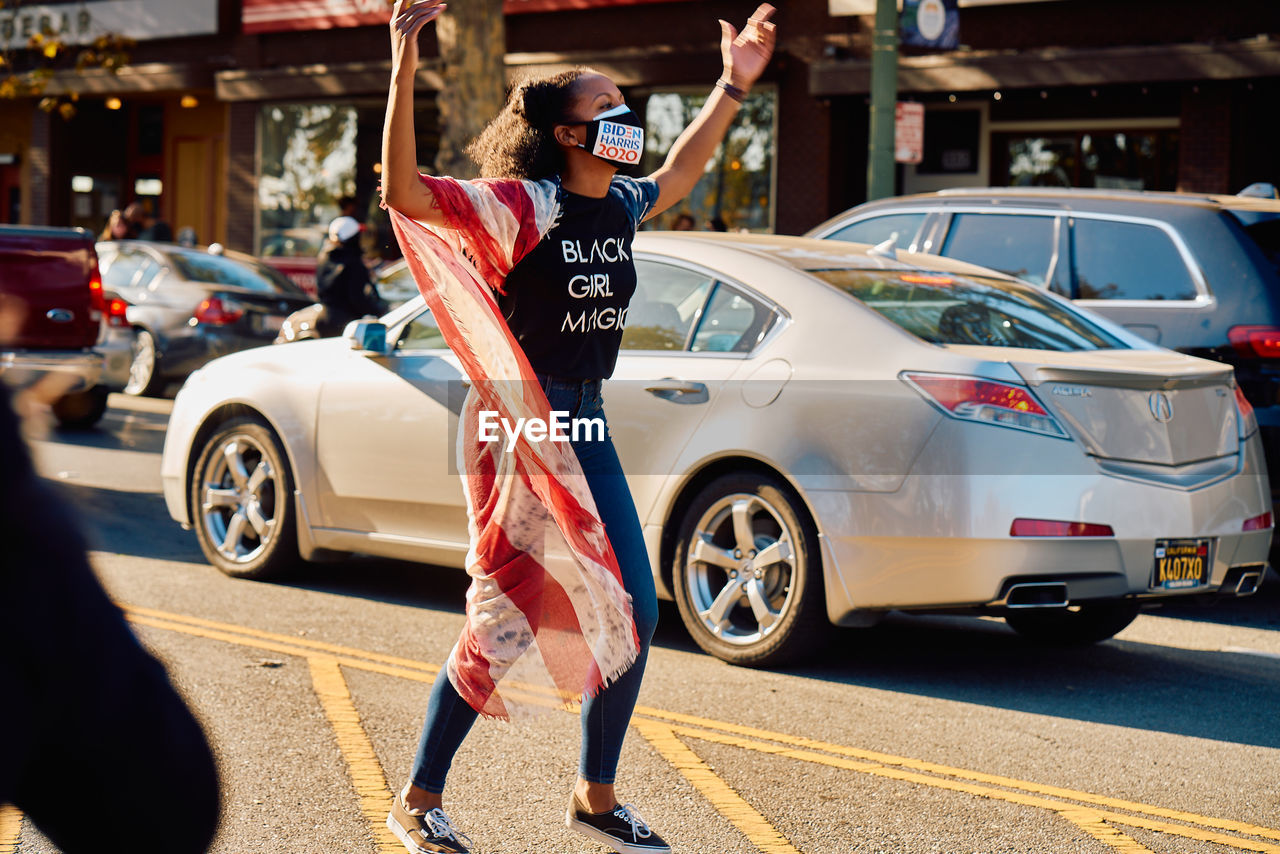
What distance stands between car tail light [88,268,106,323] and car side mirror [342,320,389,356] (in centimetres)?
634

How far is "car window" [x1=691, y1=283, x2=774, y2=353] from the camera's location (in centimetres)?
606

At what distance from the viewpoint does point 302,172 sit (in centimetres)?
2580

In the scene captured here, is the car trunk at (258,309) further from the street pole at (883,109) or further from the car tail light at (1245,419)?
the car tail light at (1245,419)

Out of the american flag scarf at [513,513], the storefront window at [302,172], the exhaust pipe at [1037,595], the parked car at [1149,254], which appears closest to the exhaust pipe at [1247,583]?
the exhaust pipe at [1037,595]

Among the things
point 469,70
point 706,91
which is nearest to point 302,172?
point 706,91

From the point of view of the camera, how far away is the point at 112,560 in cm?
771

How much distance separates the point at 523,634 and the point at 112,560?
4510mm

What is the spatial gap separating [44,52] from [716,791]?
23.2 m

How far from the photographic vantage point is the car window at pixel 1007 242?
8570mm

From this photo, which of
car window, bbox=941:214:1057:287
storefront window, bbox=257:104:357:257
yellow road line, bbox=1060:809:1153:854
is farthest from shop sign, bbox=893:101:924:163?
storefront window, bbox=257:104:357:257

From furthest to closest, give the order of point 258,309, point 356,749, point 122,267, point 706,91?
point 706,91
point 122,267
point 258,309
point 356,749

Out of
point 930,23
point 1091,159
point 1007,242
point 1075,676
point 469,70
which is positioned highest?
point 930,23

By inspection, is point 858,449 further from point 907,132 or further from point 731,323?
point 907,132

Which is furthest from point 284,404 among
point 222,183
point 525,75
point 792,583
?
point 222,183
